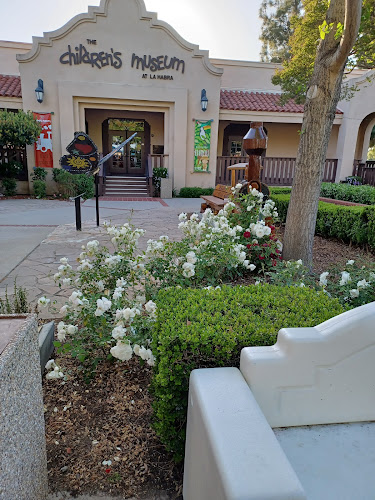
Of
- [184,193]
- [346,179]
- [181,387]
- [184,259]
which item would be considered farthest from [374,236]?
[346,179]

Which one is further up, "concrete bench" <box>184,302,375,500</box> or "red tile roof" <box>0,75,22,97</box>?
"red tile roof" <box>0,75,22,97</box>

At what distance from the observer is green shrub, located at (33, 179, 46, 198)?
13.1 metres

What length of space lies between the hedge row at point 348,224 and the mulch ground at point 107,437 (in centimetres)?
482

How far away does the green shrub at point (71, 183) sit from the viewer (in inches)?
521

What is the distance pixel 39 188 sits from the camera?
518 inches

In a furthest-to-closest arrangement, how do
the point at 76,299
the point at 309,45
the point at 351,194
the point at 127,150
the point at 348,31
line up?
the point at 127,150 → the point at 351,194 → the point at 309,45 → the point at 348,31 → the point at 76,299

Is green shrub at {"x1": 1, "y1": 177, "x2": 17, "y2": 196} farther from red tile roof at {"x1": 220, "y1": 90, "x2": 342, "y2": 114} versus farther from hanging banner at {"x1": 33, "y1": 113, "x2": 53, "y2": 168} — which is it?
red tile roof at {"x1": 220, "y1": 90, "x2": 342, "y2": 114}

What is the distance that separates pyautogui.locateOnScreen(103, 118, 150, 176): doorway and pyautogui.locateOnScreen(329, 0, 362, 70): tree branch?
1469cm

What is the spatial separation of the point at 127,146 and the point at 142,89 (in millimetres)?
4808

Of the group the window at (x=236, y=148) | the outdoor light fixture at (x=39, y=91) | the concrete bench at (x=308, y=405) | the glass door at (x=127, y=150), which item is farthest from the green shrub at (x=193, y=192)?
the concrete bench at (x=308, y=405)

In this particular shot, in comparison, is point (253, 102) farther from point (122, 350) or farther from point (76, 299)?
point (122, 350)

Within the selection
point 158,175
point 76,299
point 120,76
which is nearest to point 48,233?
point 76,299

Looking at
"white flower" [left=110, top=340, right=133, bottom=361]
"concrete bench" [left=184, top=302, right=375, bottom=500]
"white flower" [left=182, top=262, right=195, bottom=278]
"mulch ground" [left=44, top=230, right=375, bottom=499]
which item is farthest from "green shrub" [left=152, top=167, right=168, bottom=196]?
"concrete bench" [left=184, top=302, right=375, bottom=500]

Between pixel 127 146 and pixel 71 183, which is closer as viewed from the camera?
pixel 71 183
